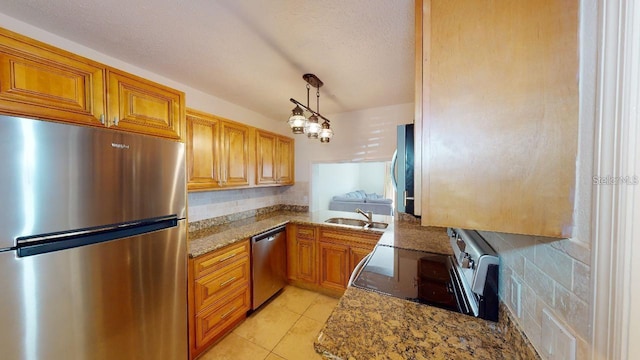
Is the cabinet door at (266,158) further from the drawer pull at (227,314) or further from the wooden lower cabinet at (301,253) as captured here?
the drawer pull at (227,314)

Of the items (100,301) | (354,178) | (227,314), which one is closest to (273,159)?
(227,314)

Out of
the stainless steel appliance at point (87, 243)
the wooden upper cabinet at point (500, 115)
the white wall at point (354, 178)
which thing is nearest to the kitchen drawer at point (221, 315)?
the stainless steel appliance at point (87, 243)

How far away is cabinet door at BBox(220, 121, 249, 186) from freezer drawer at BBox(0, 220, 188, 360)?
803mm

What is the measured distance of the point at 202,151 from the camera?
1.99m

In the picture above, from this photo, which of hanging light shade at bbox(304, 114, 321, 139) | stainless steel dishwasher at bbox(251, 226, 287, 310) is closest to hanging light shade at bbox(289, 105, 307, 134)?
hanging light shade at bbox(304, 114, 321, 139)

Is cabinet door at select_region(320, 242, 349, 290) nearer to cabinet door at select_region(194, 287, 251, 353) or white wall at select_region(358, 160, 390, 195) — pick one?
cabinet door at select_region(194, 287, 251, 353)

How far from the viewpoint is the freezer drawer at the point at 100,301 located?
944mm

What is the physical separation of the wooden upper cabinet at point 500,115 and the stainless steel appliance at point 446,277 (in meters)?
0.47

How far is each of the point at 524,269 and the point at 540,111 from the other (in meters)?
0.51

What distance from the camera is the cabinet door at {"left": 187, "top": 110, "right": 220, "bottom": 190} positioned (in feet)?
6.16

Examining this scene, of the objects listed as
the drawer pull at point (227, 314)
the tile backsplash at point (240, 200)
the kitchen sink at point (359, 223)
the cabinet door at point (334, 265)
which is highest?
the tile backsplash at point (240, 200)

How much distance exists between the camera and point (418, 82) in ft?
1.90

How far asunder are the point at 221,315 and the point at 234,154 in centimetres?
152

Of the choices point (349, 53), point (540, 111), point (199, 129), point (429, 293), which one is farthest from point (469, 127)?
point (199, 129)
